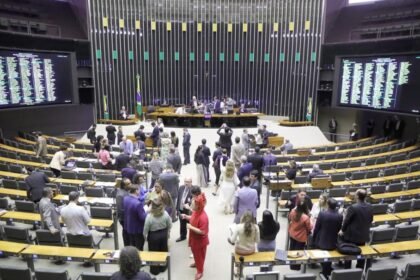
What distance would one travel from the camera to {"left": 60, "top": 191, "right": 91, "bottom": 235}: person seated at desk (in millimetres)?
5082

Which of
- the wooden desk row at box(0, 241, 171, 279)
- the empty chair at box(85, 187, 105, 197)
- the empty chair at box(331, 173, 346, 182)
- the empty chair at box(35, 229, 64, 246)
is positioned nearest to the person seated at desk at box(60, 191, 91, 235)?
the empty chair at box(35, 229, 64, 246)

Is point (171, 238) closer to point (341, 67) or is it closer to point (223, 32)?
point (341, 67)

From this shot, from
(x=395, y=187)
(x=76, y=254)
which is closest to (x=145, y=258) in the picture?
(x=76, y=254)

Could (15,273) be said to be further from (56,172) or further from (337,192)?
(337,192)

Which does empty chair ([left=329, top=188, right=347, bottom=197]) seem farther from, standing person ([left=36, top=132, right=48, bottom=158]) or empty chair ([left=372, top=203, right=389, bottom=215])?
standing person ([left=36, top=132, right=48, bottom=158])

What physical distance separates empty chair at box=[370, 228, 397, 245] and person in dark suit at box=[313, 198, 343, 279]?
1227 millimetres

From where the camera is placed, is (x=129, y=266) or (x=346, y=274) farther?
(x=346, y=274)

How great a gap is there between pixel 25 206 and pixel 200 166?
14.0 ft

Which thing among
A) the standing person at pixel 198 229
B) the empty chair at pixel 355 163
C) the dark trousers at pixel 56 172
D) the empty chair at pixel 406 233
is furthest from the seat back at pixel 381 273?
the dark trousers at pixel 56 172

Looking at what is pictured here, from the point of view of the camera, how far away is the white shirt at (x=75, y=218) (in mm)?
5086

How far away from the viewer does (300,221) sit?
4949 millimetres

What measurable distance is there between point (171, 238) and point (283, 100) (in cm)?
1551

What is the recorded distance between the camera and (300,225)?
4969mm

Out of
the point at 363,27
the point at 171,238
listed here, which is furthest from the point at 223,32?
the point at 171,238
